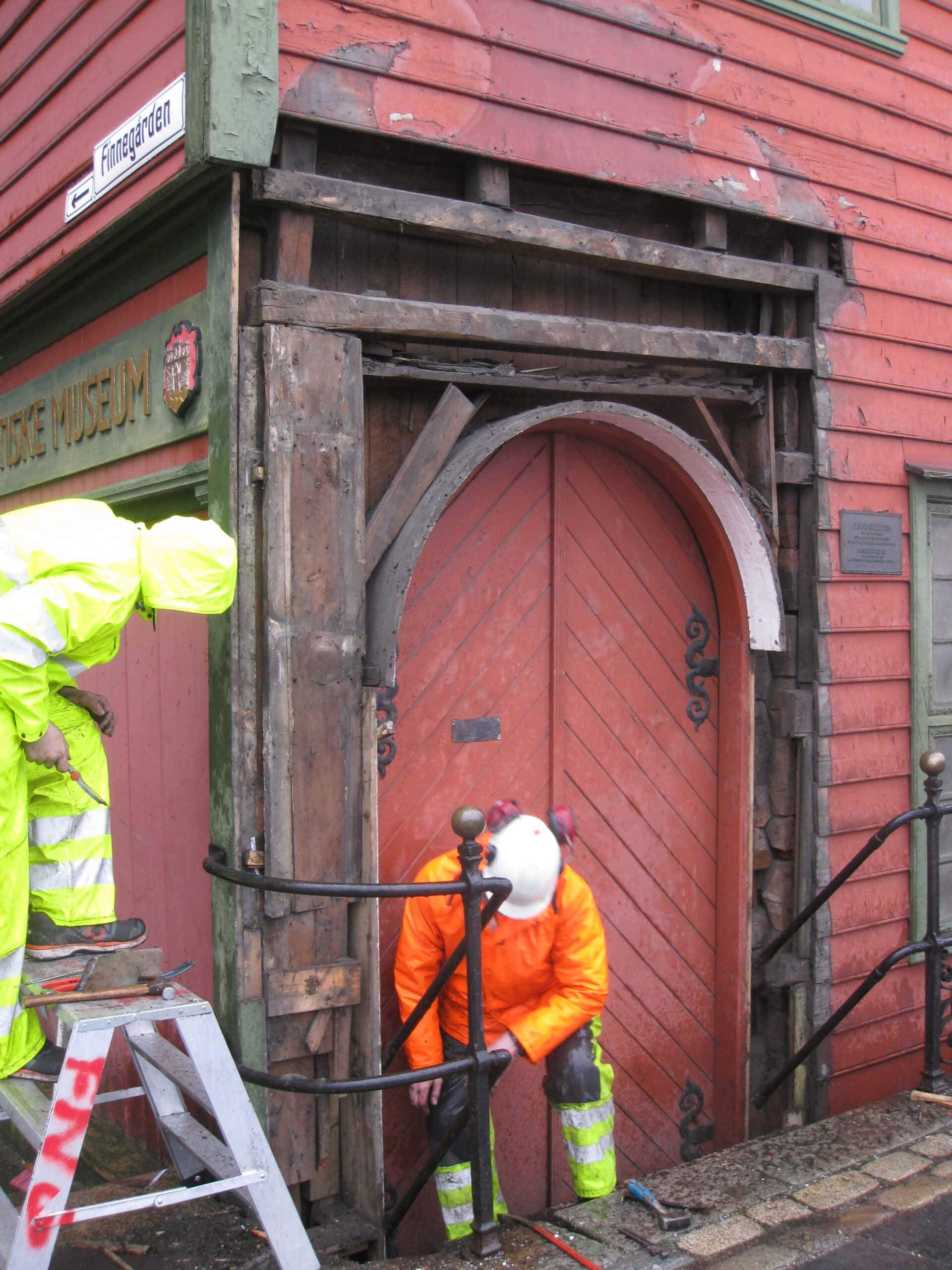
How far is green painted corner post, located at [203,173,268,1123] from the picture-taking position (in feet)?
11.4

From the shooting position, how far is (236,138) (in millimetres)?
3375

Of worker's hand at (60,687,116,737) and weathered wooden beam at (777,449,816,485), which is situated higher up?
weathered wooden beam at (777,449,816,485)

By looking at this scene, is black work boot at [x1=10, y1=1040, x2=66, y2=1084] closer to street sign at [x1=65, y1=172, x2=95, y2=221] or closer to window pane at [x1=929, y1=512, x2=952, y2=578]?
street sign at [x1=65, y1=172, x2=95, y2=221]

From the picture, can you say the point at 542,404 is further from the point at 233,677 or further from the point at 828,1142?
the point at 828,1142

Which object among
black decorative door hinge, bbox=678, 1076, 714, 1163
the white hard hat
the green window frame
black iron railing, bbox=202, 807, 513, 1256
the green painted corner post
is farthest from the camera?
the green window frame

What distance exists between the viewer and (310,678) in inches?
A: 139

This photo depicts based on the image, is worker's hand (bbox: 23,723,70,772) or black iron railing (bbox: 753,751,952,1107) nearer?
worker's hand (bbox: 23,723,70,772)

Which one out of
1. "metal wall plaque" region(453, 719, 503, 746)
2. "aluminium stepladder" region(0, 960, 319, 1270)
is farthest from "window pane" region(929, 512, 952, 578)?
"aluminium stepladder" region(0, 960, 319, 1270)

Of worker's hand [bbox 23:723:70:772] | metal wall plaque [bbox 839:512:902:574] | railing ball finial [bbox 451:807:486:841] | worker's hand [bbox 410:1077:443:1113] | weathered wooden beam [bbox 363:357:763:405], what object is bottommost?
worker's hand [bbox 410:1077:443:1113]

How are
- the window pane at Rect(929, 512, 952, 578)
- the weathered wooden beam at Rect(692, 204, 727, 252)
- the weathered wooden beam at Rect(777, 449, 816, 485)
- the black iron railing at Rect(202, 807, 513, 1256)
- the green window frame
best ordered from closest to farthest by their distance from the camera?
the black iron railing at Rect(202, 807, 513, 1256)
the weathered wooden beam at Rect(692, 204, 727, 252)
the weathered wooden beam at Rect(777, 449, 816, 485)
the green window frame
the window pane at Rect(929, 512, 952, 578)

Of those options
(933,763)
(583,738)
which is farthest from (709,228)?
(933,763)

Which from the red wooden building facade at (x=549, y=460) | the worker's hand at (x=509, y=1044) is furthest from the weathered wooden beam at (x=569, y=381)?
the worker's hand at (x=509, y=1044)

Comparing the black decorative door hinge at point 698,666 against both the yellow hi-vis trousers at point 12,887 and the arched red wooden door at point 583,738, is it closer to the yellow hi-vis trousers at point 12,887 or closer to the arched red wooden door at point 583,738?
the arched red wooden door at point 583,738

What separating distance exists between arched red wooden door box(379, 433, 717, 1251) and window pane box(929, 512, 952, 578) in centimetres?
114
